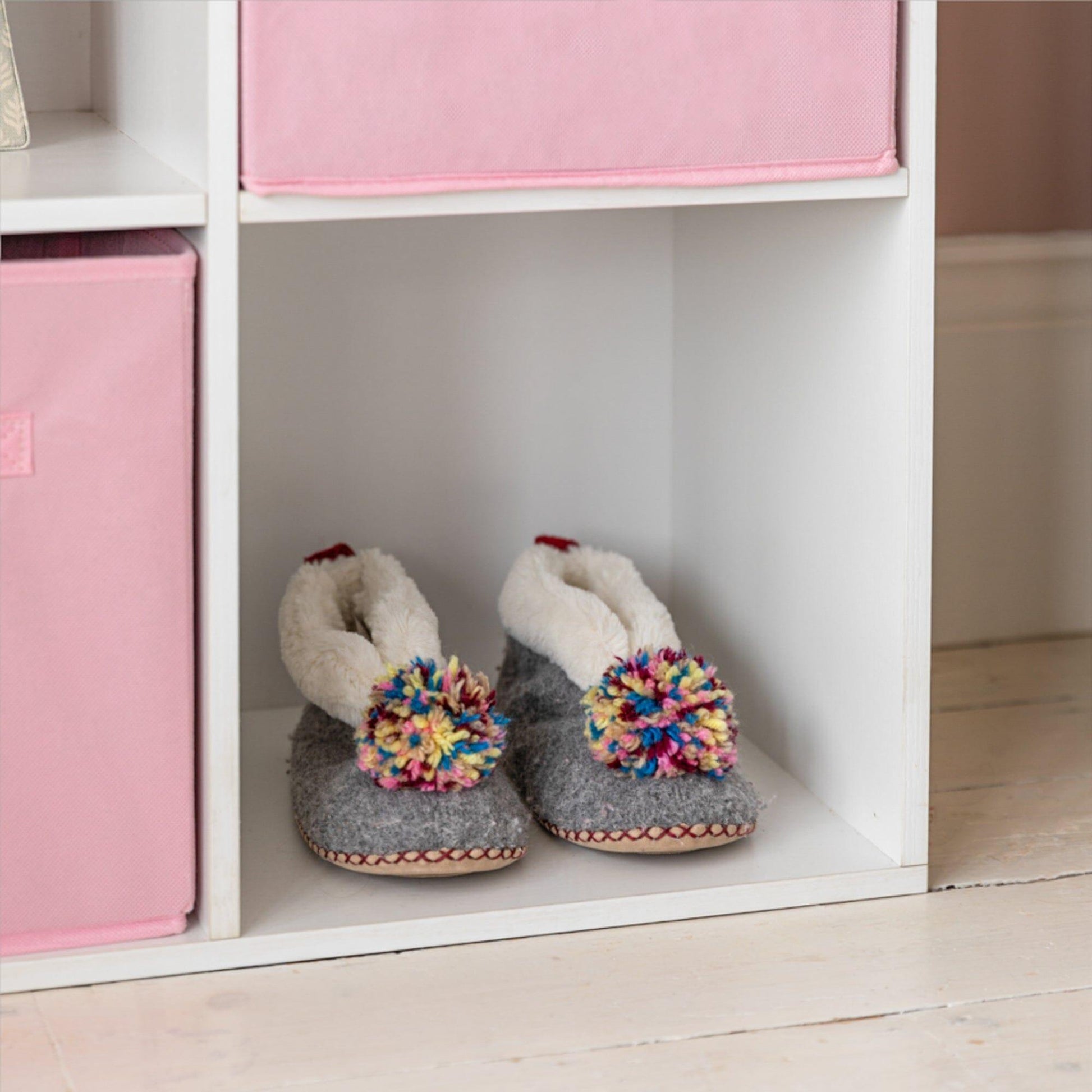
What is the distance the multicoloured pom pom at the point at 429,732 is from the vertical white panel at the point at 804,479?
262mm

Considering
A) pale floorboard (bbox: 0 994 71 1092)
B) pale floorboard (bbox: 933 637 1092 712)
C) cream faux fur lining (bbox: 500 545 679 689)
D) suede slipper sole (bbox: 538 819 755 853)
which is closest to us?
pale floorboard (bbox: 0 994 71 1092)

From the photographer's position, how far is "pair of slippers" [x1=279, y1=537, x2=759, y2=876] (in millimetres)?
1097

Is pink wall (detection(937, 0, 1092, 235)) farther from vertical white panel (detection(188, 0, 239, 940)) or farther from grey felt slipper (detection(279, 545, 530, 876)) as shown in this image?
vertical white panel (detection(188, 0, 239, 940))

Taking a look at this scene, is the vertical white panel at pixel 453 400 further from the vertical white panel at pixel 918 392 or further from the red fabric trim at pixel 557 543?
the vertical white panel at pixel 918 392

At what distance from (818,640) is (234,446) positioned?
0.49 meters

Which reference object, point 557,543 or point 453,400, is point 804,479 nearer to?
point 557,543

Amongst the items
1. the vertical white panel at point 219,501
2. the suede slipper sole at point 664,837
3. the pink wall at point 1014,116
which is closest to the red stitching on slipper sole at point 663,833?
the suede slipper sole at point 664,837

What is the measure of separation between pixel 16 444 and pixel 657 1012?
0.50 metres

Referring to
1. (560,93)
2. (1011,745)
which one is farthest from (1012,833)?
(560,93)

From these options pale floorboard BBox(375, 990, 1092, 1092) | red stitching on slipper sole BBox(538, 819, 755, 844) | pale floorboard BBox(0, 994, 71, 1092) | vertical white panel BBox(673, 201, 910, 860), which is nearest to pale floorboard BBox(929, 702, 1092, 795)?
vertical white panel BBox(673, 201, 910, 860)

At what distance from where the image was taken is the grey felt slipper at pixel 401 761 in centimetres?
109

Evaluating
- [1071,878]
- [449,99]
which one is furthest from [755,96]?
[1071,878]

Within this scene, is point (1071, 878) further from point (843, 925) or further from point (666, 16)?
point (666, 16)

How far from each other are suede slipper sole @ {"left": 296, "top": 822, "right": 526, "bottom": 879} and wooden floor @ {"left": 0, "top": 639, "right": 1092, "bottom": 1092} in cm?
5
